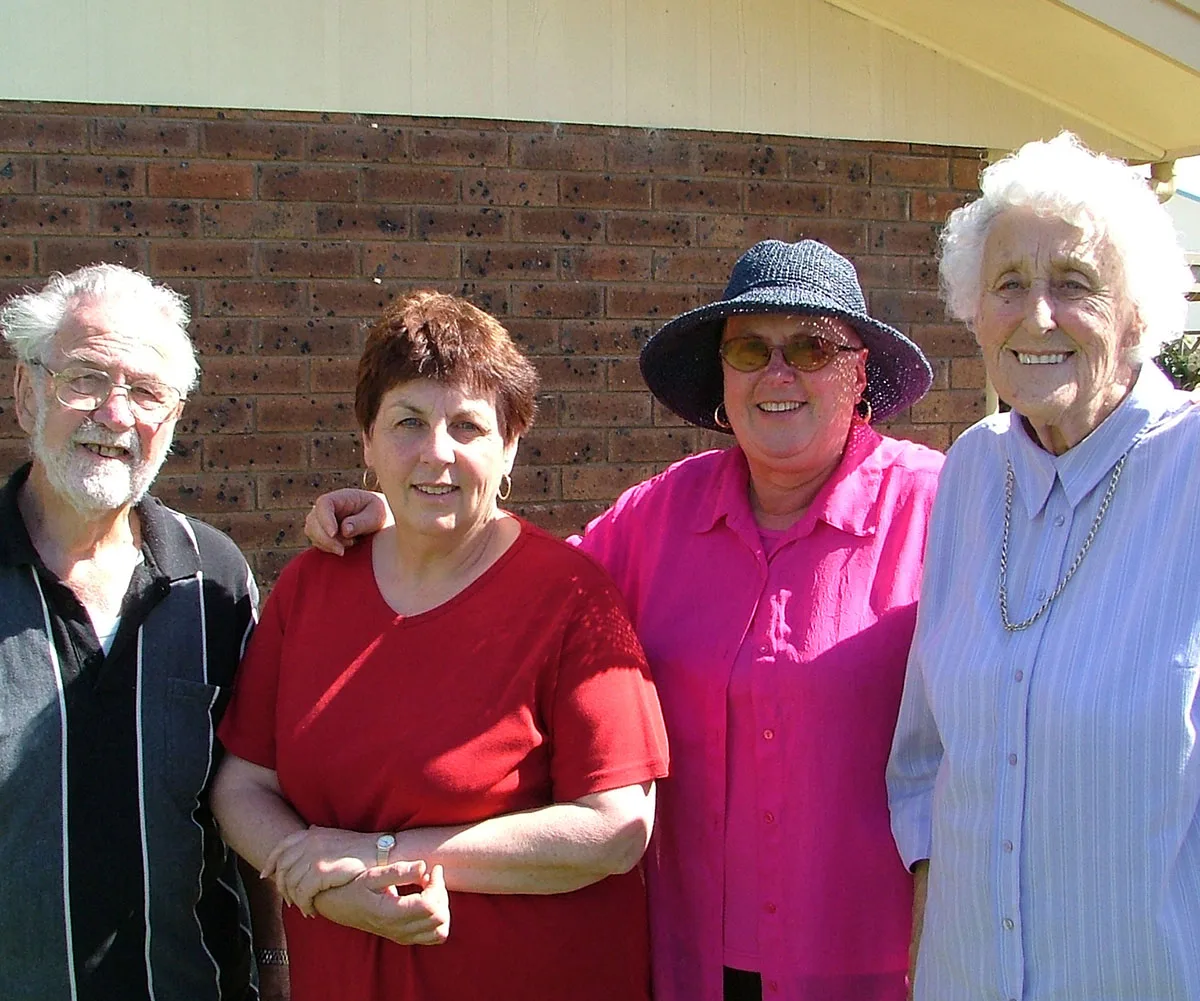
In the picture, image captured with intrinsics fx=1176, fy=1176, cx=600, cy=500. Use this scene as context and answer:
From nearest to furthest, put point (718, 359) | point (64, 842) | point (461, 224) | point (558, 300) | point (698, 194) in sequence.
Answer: point (64, 842), point (718, 359), point (461, 224), point (558, 300), point (698, 194)

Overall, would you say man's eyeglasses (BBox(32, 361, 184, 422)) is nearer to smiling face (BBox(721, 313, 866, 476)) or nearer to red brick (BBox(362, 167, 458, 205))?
smiling face (BBox(721, 313, 866, 476))

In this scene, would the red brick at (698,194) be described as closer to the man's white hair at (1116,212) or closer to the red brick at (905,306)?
the red brick at (905,306)

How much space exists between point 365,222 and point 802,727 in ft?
7.91

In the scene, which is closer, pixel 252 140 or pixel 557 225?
pixel 252 140

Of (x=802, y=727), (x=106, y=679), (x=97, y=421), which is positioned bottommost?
(x=802, y=727)

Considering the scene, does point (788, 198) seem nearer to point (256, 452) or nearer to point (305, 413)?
point (305, 413)

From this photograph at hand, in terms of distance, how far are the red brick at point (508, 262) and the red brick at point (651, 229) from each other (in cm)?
25

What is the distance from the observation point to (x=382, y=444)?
7.53ft

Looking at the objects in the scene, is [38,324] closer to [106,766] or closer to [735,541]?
[106,766]

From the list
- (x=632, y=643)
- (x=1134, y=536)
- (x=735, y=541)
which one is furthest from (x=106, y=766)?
(x=1134, y=536)

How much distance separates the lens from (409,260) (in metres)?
3.91

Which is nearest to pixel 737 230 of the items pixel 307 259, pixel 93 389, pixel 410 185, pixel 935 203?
pixel 935 203

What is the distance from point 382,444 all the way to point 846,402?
3.11ft

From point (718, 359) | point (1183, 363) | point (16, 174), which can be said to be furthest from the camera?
point (1183, 363)
